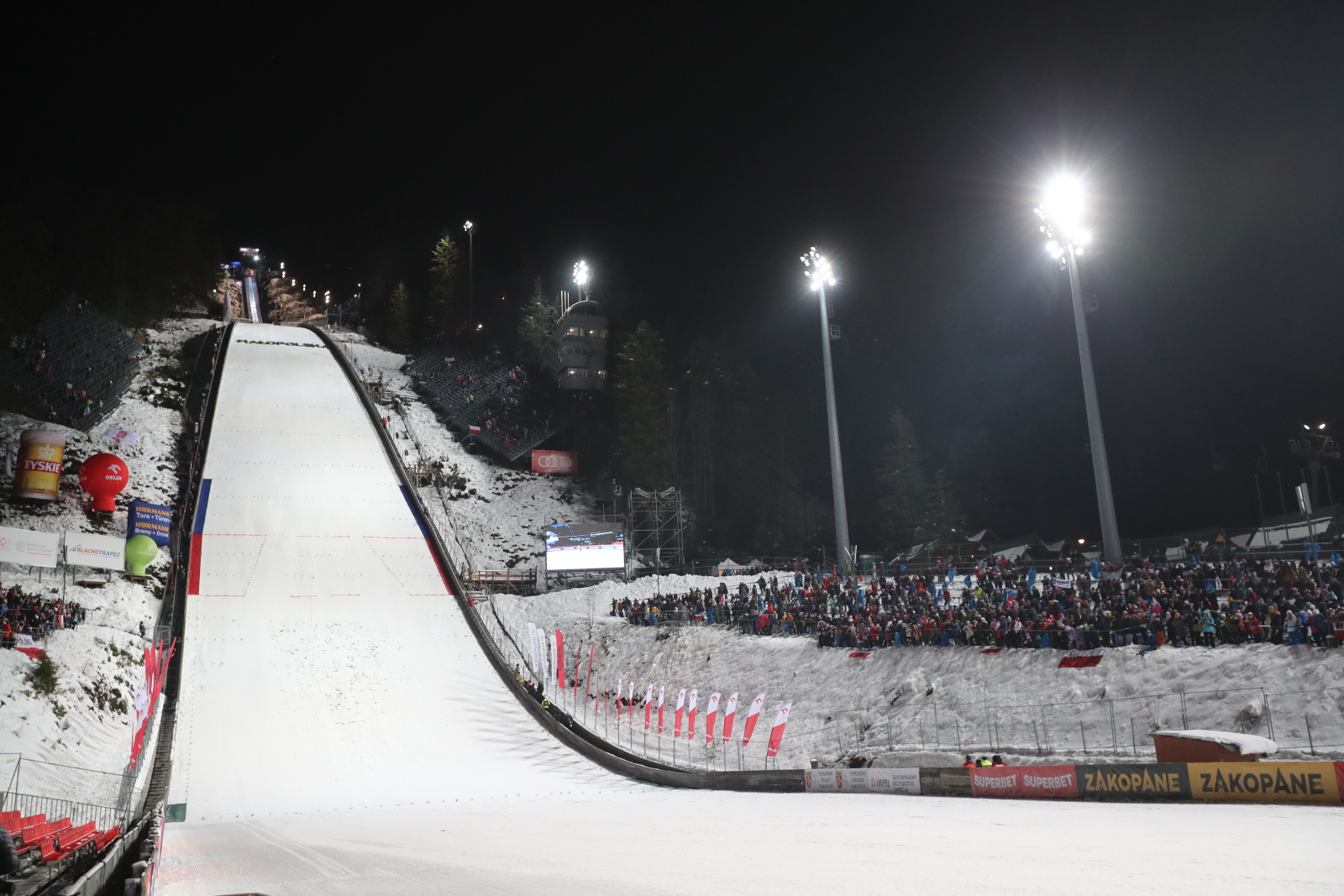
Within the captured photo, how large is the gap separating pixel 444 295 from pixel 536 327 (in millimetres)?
18395

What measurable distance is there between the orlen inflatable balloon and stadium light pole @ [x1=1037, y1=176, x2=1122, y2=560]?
96.2ft

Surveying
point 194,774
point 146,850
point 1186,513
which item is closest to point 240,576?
point 194,774

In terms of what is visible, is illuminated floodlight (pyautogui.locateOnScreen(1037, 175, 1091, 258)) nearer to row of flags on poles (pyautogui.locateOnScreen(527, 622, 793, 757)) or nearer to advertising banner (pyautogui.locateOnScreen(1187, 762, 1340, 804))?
row of flags on poles (pyautogui.locateOnScreen(527, 622, 793, 757))

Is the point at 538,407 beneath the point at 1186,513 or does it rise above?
above

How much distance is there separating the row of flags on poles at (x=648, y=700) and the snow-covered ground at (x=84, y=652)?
10066 mm

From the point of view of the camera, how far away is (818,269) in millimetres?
29438

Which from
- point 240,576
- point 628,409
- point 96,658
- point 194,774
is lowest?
point 194,774

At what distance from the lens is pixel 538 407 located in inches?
2005

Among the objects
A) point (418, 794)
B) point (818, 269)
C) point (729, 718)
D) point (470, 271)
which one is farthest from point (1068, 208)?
point (470, 271)

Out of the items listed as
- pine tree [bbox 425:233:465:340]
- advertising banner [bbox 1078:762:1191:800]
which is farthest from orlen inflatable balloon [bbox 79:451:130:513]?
pine tree [bbox 425:233:465:340]

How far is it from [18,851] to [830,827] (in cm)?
812

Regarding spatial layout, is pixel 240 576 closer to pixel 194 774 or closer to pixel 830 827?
pixel 194 774

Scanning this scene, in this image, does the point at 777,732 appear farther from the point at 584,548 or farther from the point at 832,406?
the point at 584,548

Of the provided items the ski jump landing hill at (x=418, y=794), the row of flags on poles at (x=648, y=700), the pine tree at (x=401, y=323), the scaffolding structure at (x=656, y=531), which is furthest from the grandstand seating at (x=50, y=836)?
the pine tree at (x=401, y=323)
